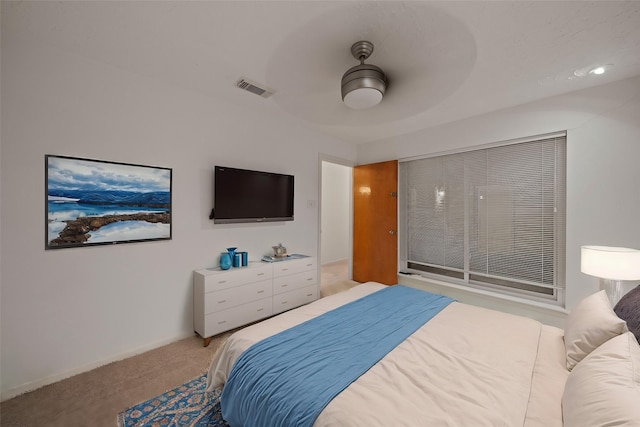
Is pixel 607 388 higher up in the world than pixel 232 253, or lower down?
lower down

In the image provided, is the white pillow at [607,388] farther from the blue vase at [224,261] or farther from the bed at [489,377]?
the blue vase at [224,261]

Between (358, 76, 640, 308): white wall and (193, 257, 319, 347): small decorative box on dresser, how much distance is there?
9.61 ft

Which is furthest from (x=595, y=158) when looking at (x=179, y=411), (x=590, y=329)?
(x=179, y=411)

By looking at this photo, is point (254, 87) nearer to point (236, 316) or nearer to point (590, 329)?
point (236, 316)

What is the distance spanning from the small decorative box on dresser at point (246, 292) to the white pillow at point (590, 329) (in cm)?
254

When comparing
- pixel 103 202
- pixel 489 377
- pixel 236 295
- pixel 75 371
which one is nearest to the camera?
pixel 489 377

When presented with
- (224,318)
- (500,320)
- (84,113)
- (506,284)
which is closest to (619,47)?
(500,320)

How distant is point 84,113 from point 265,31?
1.67m

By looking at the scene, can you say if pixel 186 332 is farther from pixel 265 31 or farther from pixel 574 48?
pixel 574 48

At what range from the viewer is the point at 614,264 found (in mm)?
1923

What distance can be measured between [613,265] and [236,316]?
10.9 ft

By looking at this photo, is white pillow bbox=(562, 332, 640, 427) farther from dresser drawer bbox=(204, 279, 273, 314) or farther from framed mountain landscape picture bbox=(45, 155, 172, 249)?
framed mountain landscape picture bbox=(45, 155, 172, 249)

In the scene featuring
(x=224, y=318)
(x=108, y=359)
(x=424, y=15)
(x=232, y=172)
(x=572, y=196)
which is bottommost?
(x=108, y=359)

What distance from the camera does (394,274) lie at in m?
4.00
